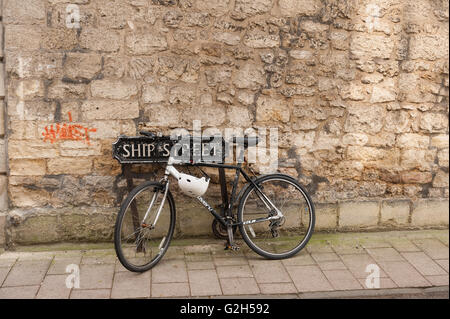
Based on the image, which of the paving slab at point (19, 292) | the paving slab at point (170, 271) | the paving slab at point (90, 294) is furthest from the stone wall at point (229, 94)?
the paving slab at point (90, 294)

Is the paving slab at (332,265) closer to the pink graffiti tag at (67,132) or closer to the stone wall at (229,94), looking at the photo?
the stone wall at (229,94)

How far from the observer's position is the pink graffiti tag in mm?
4242

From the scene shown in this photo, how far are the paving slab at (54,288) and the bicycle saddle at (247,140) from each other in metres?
1.93

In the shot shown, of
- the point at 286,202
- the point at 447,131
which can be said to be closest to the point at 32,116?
the point at 286,202

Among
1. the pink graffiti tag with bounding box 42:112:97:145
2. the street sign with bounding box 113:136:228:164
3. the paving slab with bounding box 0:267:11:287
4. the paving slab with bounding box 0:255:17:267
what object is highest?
the pink graffiti tag with bounding box 42:112:97:145

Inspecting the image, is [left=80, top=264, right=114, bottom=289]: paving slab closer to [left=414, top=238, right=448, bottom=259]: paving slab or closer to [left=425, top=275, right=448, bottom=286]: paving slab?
[left=425, top=275, right=448, bottom=286]: paving slab

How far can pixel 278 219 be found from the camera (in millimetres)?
4469

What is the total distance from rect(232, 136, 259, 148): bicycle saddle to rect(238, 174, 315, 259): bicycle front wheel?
34cm

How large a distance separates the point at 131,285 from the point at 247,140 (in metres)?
1.64

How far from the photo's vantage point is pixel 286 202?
4766 mm

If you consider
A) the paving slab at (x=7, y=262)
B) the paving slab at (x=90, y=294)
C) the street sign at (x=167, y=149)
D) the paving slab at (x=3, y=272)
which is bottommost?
the paving slab at (x=90, y=294)

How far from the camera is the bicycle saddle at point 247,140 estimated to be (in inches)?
172

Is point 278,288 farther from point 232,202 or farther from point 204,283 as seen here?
point 232,202

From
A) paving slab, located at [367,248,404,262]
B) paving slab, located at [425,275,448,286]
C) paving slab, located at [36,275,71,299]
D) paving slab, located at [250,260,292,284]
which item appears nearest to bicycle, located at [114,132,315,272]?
paving slab, located at [250,260,292,284]
